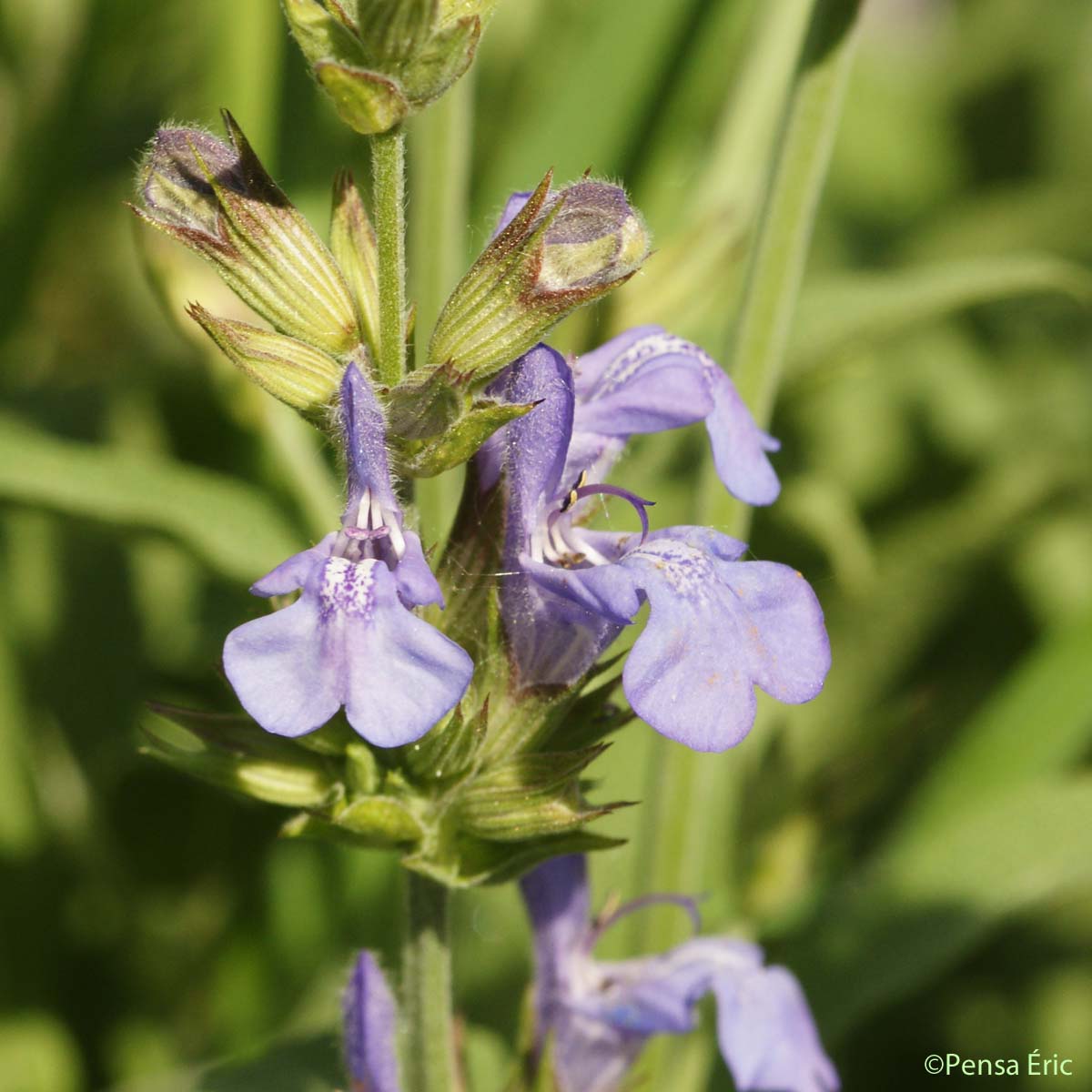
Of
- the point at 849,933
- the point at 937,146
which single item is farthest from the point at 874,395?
the point at 849,933

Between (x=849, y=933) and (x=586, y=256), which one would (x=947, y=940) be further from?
(x=586, y=256)

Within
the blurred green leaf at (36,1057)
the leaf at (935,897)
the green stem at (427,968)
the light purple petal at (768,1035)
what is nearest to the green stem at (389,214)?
the green stem at (427,968)

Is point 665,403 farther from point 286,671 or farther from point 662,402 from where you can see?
point 286,671

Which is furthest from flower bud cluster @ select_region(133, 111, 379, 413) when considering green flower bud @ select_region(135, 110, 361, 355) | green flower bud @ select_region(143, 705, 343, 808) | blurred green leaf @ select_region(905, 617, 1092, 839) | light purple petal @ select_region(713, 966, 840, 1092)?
blurred green leaf @ select_region(905, 617, 1092, 839)

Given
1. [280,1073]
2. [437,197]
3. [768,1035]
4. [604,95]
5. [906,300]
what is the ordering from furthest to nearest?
[604,95], [437,197], [906,300], [280,1073], [768,1035]

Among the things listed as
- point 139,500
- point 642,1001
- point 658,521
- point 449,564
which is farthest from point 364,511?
point 658,521

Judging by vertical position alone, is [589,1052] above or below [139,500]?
below
